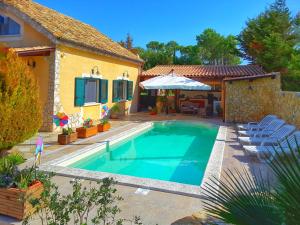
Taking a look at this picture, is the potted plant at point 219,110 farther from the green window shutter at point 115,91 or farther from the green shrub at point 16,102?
the green shrub at point 16,102

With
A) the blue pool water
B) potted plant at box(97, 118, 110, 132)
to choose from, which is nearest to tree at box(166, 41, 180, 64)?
the blue pool water

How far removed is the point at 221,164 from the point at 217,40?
58789mm

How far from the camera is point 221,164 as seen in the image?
334 inches

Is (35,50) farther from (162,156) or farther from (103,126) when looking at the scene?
(162,156)

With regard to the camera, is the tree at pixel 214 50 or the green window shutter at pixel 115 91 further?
the tree at pixel 214 50

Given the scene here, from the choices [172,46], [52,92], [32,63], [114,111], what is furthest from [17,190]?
[172,46]

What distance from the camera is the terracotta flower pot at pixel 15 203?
15.3 ft

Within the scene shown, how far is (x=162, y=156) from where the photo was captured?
11453mm

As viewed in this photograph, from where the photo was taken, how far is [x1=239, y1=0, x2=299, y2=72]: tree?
24.8m

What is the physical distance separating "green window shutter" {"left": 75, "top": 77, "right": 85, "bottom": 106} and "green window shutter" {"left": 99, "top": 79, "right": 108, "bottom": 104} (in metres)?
2.39

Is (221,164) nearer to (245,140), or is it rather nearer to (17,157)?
(245,140)

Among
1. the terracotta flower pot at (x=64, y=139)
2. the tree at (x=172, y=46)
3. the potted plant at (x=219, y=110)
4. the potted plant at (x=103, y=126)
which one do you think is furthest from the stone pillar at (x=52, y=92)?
the tree at (x=172, y=46)

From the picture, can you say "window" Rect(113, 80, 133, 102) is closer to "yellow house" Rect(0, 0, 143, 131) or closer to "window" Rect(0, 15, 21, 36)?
"yellow house" Rect(0, 0, 143, 131)

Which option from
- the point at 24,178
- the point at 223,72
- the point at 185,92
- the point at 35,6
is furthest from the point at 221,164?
the point at 185,92
